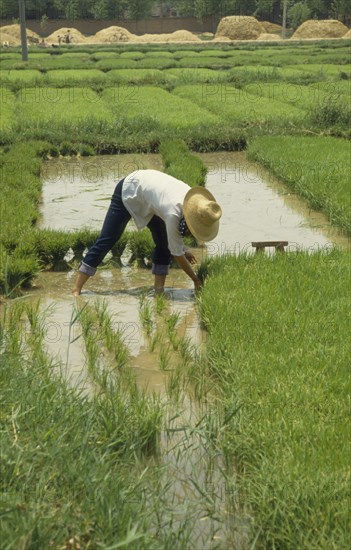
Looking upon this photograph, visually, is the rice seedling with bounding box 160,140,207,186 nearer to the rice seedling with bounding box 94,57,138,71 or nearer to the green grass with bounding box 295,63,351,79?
the green grass with bounding box 295,63,351,79

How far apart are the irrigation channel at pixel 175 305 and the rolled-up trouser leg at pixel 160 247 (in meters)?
0.21

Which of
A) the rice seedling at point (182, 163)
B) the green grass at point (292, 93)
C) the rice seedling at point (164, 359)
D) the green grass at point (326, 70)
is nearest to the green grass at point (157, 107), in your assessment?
the rice seedling at point (182, 163)

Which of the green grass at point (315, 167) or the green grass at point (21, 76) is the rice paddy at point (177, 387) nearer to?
the green grass at point (315, 167)

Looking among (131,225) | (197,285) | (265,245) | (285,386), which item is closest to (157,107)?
(131,225)

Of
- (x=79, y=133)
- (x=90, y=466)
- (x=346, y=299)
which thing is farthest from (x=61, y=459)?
(x=79, y=133)

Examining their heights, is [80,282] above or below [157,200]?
below

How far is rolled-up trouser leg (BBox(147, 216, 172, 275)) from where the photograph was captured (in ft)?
19.0

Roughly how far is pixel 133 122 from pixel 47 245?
22.6 ft

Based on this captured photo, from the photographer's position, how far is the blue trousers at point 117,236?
5785 millimetres

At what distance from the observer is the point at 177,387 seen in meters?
4.29

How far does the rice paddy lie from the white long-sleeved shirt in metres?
0.46

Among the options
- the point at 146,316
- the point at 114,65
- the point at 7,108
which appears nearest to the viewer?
the point at 146,316

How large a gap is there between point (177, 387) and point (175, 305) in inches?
60.5

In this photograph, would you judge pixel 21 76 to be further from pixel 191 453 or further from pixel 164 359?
pixel 191 453
